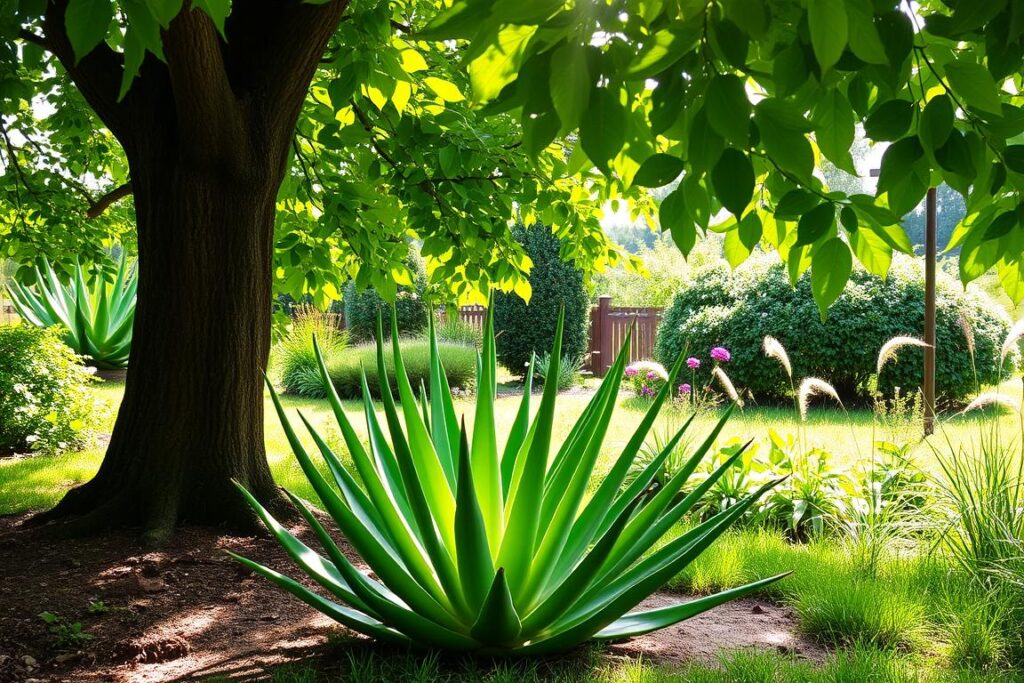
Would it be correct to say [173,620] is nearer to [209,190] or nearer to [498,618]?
[498,618]

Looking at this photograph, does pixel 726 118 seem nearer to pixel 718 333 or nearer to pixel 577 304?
pixel 718 333

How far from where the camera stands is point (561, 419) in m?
10.4

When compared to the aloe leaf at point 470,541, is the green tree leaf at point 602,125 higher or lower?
higher

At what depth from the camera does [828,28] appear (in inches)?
45.9

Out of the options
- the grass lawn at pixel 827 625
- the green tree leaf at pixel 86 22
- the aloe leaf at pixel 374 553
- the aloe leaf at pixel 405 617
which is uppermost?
the green tree leaf at pixel 86 22

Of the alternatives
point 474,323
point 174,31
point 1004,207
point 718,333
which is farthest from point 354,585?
point 474,323

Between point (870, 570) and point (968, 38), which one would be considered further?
point (870, 570)

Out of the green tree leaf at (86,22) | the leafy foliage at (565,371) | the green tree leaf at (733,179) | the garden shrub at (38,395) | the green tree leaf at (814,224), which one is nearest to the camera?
the green tree leaf at (733,179)

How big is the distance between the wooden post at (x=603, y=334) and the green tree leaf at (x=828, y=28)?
1605 centimetres

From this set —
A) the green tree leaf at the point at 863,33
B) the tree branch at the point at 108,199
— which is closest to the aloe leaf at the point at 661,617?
the green tree leaf at the point at 863,33

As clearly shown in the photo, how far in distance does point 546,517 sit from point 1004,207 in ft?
5.43

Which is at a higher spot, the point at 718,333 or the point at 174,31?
the point at 174,31

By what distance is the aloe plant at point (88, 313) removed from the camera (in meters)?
11.7

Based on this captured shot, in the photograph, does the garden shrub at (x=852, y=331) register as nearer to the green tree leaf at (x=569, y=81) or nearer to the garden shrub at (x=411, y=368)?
the garden shrub at (x=411, y=368)
